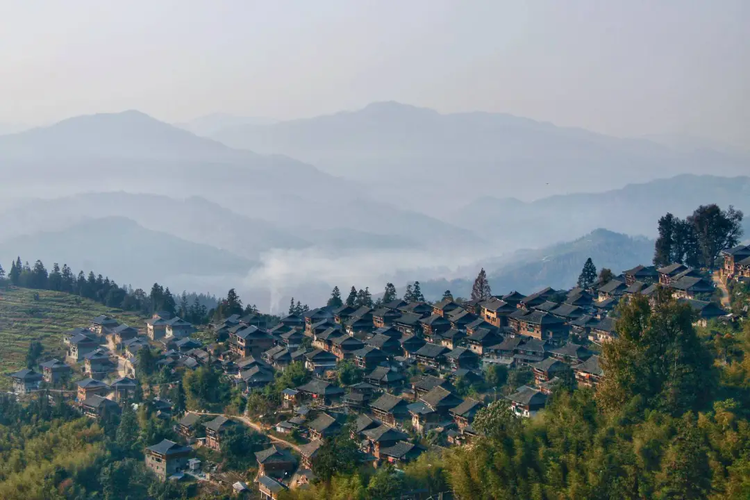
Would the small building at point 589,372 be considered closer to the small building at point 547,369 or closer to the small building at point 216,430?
the small building at point 547,369

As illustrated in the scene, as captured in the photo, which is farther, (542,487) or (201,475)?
(201,475)

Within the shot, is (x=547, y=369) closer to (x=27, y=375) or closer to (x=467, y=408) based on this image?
(x=467, y=408)

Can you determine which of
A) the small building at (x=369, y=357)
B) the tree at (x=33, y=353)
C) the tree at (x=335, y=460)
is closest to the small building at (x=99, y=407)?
the tree at (x=33, y=353)

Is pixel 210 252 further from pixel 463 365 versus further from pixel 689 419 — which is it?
pixel 689 419

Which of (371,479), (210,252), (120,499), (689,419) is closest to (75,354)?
(120,499)

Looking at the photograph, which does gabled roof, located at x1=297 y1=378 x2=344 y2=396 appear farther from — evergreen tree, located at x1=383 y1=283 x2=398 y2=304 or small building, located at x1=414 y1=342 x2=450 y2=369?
evergreen tree, located at x1=383 y1=283 x2=398 y2=304
